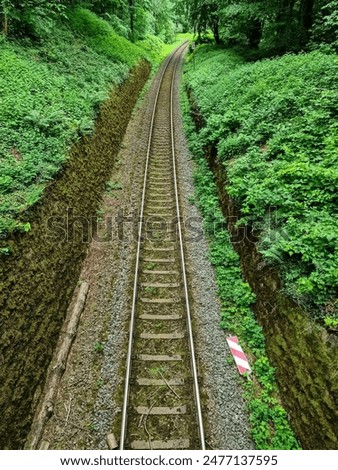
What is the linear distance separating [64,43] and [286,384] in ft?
68.6

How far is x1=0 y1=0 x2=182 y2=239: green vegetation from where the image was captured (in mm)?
7059

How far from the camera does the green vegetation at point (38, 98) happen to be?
7.06m

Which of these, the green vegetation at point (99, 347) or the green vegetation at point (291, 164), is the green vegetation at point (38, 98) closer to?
the green vegetation at point (99, 347)

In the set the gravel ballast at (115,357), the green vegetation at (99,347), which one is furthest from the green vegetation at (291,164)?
the green vegetation at (99,347)

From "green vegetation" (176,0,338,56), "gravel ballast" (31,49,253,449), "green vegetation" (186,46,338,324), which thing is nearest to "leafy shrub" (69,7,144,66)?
"green vegetation" (176,0,338,56)

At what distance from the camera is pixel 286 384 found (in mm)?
5469

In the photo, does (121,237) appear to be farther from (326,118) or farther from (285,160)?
(326,118)

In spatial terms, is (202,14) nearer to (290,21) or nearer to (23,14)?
(290,21)

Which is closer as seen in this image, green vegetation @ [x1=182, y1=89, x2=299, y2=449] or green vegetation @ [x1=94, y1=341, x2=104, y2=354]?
green vegetation @ [x1=182, y1=89, x2=299, y2=449]

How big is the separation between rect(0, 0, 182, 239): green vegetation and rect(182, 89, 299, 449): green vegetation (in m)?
5.07

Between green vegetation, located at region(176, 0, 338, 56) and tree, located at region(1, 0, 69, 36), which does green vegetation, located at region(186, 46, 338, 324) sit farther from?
tree, located at region(1, 0, 69, 36)

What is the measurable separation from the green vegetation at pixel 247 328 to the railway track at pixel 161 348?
103 centimetres

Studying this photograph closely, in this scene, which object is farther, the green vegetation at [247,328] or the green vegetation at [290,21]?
the green vegetation at [290,21]

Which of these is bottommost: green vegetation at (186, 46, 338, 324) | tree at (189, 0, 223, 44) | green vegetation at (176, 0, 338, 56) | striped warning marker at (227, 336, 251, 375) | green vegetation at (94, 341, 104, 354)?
striped warning marker at (227, 336, 251, 375)
